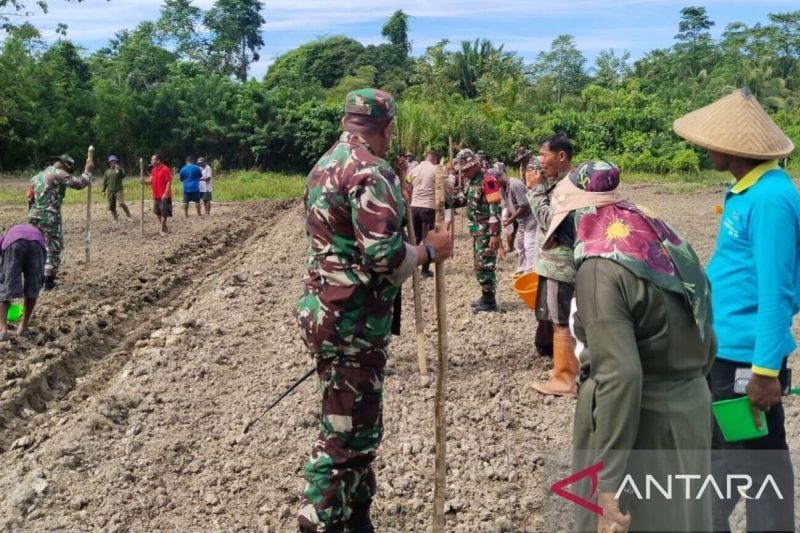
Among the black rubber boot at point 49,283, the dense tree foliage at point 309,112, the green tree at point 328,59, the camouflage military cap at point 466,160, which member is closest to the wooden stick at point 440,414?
the camouflage military cap at point 466,160

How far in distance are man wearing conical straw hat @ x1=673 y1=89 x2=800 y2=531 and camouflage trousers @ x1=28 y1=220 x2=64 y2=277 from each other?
28.5 ft

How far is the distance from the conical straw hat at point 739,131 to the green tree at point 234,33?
172 feet

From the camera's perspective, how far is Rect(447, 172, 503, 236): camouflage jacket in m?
8.27

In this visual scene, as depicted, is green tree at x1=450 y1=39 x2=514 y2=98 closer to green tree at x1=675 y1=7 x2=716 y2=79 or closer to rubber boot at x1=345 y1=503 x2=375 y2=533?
green tree at x1=675 y1=7 x2=716 y2=79

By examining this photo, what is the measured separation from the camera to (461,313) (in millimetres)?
8422

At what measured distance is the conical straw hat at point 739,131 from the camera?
2.91 m

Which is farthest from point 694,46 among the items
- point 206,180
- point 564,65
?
point 206,180

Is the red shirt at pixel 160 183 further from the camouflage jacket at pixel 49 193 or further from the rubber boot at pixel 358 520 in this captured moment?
the rubber boot at pixel 358 520

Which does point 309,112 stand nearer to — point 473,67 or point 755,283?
point 473,67

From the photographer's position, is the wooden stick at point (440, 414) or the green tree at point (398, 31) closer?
the wooden stick at point (440, 414)

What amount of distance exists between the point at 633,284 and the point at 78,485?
363 cm

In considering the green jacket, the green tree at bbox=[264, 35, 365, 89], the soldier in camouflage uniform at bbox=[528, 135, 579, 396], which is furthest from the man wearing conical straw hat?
the green tree at bbox=[264, 35, 365, 89]

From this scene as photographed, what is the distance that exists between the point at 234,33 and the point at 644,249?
5600 cm

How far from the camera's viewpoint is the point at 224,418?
5.50 m
